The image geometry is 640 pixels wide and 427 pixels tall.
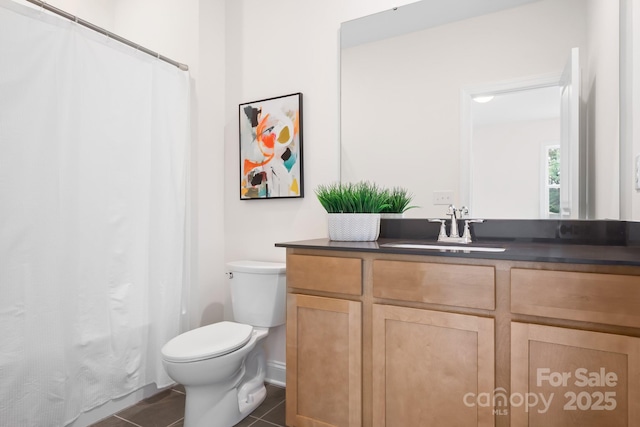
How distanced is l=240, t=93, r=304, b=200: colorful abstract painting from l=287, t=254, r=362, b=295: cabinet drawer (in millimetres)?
665

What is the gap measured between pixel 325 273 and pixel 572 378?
0.90 m

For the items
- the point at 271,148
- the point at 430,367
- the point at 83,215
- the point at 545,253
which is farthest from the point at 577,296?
the point at 83,215

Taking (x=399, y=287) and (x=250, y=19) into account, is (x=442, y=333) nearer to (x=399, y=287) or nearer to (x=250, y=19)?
(x=399, y=287)

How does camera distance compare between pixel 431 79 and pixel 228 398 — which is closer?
pixel 228 398

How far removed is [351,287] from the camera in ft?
4.92

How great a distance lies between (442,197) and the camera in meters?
1.85

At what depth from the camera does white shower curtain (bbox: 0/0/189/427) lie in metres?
1.53

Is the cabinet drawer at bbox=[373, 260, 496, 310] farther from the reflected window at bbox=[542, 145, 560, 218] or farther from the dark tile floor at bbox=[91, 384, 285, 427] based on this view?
the dark tile floor at bbox=[91, 384, 285, 427]

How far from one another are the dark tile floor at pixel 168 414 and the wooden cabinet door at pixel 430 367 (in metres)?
0.68

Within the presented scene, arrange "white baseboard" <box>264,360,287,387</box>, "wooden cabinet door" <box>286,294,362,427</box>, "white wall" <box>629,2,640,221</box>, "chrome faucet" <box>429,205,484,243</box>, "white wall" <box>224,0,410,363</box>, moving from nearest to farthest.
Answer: "white wall" <box>629,2,640,221</box> → "wooden cabinet door" <box>286,294,362,427</box> → "chrome faucet" <box>429,205,484,243</box> → "white wall" <box>224,0,410,363</box> → "white baseboard" <box>264,360,287,387</box>

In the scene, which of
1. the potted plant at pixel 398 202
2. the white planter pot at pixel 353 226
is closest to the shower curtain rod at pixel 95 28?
the white planter pot at pixel 353 226

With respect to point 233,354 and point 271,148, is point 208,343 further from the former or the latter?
point 271,148

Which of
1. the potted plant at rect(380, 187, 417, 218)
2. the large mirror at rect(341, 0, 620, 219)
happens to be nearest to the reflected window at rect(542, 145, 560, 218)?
the large mirror at rect(341, 0, 620, 219)

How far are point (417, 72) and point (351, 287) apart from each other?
3.89ft
